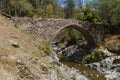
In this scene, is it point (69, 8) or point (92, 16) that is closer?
point (92, 16)

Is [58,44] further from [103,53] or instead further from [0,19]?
[0,19]

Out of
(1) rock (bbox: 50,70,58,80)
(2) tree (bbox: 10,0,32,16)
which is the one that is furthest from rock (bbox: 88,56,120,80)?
(2) tree (bbox: 10,0,32,16)

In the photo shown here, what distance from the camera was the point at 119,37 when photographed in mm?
38594

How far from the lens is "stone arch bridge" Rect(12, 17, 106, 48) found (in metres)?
29.0

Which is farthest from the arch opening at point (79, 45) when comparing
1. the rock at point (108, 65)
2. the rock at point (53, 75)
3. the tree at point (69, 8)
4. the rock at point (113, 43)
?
the rock at point (53, 75)

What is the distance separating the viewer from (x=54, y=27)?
3350cm

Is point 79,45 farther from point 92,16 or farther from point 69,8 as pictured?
point 69,8

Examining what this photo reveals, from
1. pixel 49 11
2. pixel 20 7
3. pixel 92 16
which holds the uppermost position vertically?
pixel 20 7

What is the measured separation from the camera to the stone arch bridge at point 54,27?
29.0 meters

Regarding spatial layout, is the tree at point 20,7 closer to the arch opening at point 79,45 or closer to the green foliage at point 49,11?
the green foliage at point 49,11

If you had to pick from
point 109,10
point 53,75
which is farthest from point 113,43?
point 53,75

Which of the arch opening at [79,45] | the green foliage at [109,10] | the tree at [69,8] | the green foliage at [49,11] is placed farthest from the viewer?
the tree at [69,8]

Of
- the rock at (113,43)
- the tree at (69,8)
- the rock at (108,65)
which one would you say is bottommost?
the rock at (108,65)

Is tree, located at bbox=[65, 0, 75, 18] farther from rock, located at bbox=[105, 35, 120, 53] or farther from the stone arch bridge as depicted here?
rock, located at bbox=[105, 35, 120, 53]
